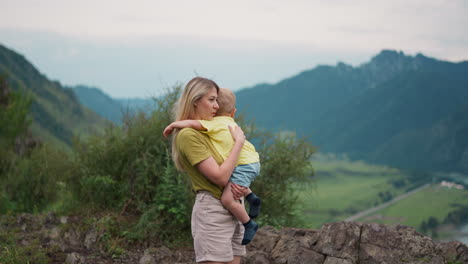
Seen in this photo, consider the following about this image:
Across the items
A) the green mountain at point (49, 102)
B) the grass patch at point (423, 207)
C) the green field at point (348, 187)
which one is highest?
the green mountain at point (49, 102)

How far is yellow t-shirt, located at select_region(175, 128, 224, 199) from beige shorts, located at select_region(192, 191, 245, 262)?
0.22 feet

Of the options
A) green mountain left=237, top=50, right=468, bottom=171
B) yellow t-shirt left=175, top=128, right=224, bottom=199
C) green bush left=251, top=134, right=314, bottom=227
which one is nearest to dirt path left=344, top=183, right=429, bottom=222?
green mountain left=237, top=50, right=468, bottom=171

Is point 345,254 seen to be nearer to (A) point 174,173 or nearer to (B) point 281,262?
(B) point 281,262

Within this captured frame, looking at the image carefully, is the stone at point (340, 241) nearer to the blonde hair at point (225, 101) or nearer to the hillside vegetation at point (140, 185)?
the hillside vegetation at point (140, 185)

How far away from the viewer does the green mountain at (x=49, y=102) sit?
95.5 meters

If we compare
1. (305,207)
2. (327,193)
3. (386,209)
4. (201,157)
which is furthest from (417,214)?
(201,157)

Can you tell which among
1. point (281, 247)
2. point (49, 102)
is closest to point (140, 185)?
point (281, 247)

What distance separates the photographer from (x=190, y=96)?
10.1 feet

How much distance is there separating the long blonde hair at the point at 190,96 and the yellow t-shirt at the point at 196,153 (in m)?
0.10

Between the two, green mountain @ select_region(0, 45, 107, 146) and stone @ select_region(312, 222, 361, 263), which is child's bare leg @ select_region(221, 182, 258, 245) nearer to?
stone @ select_region(312, 222, 361, 263)

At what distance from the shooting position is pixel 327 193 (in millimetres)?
100812

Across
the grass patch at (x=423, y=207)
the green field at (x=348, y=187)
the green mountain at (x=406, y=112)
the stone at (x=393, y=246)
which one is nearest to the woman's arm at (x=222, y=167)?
the stone at (x=393, y=246)

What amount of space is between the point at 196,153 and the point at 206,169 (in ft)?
0.41

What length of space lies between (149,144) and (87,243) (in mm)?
1690
